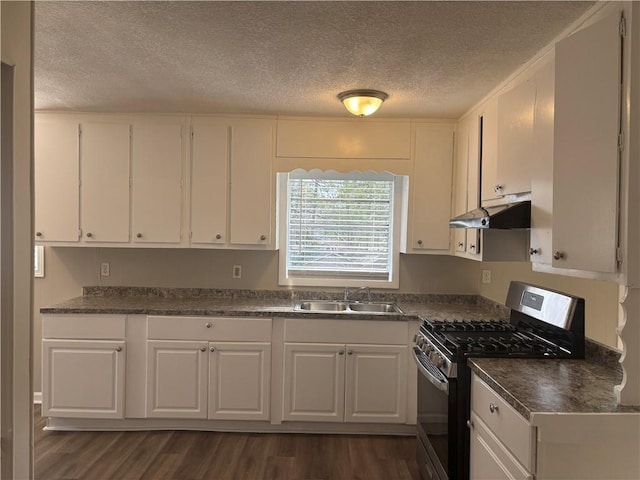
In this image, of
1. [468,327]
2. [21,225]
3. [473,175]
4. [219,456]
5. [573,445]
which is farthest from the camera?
[473,175]

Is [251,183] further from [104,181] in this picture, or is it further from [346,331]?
[346,331]

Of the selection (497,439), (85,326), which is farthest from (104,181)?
(497,439)

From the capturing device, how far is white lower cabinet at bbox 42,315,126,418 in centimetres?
329

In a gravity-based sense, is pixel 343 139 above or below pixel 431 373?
above

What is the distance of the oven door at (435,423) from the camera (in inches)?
85.5

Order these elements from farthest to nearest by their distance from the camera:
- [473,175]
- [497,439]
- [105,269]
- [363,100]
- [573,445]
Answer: [105,269]
[473,175]
[363,100]
[497,439]
[573,445]

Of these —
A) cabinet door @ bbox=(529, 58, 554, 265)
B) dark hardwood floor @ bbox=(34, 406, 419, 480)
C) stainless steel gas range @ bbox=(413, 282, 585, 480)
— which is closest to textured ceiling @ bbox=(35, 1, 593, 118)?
cabinet door @ bbox=(529, 58, 554, 265)

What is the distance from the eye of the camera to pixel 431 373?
2.42m

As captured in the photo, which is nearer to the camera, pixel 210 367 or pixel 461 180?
pixel 210 367

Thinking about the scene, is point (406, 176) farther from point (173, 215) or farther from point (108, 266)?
point (108, 266)

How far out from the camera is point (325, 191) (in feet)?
13.0

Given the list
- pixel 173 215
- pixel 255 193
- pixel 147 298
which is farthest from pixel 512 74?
pixel 147 298

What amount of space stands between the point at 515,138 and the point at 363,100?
897 mm

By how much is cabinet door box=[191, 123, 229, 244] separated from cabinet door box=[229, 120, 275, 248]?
6 centimetres
